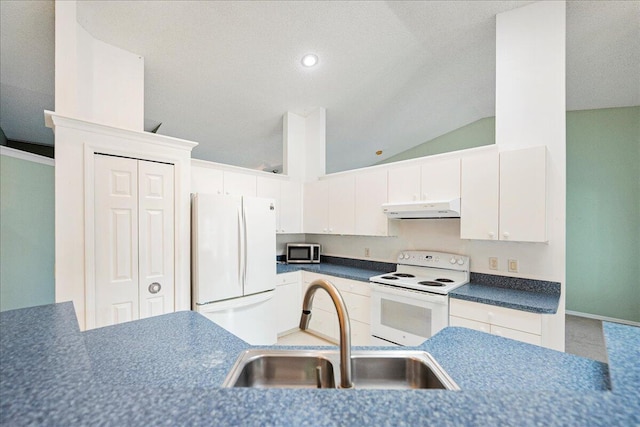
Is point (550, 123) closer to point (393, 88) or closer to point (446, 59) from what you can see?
point (446, 59)

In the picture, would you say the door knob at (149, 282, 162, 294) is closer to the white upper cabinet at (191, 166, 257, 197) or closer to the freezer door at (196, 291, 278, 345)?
the freezer door at (196, 291, 278, 345)

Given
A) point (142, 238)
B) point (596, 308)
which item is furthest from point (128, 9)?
point (596, 308)

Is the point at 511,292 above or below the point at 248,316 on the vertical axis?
above

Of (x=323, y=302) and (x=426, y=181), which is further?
(x=323, y=302)

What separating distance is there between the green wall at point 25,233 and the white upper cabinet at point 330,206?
3250 millimetres

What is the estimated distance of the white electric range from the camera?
234 cm

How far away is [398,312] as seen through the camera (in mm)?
2584

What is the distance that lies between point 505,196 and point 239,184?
9.20ft

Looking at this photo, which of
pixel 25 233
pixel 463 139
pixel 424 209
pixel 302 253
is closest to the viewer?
pixel 424 209

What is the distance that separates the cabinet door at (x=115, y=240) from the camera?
6.65 ft

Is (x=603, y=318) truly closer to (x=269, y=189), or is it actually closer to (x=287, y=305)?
(x=287, y=305)

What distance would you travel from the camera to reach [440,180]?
2.61m

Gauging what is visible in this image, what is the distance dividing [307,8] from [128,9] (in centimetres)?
143

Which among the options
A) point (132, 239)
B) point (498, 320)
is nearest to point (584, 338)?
point (498, 320)
